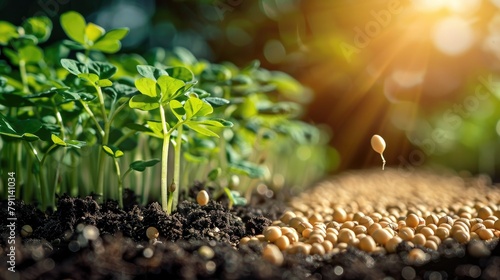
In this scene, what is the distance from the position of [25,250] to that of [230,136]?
3.10 ft

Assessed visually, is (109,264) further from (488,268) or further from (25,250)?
(488,268)

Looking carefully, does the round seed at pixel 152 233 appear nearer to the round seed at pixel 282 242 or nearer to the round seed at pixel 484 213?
the round seed at pixel 282 242

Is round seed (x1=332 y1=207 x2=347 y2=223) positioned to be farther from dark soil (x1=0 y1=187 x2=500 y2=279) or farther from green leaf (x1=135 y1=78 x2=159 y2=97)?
green leaf (x1=135 y1=78 x2=159 y2=97)

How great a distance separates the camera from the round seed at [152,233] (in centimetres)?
109

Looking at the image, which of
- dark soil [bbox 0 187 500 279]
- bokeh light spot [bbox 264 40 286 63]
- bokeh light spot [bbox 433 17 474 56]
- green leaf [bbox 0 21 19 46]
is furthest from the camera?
bokeh light spot [bbox 264 40 286 63]

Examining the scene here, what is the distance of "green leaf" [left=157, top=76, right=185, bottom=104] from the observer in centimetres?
107

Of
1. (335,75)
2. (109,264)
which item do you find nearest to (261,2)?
(335,75)

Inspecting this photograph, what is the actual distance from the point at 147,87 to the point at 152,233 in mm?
330

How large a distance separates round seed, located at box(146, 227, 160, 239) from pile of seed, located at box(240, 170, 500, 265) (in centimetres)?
20

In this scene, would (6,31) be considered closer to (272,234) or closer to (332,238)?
(272,234)

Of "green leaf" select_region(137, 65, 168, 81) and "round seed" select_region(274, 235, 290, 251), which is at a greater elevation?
"green leaf" select_region(137, 65, 168, 81)

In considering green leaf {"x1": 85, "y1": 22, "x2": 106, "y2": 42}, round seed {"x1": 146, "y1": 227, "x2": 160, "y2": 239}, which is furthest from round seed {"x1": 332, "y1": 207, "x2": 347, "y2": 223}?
green leaf {"x1": 85, "y1": 22, "x2": 106, "y2": 42}

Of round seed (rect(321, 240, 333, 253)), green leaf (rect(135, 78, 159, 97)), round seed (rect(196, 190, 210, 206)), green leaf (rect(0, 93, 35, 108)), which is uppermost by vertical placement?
green leaf (rect(135, 78, 159, 97))

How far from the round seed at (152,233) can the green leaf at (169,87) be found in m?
0.29
